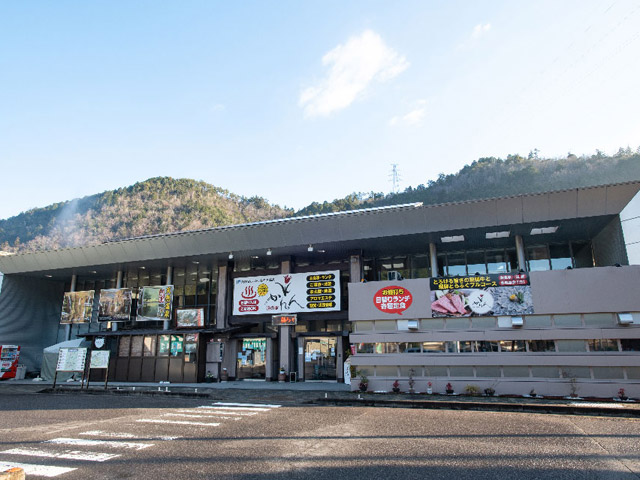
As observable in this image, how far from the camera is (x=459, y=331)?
1814 centimetres

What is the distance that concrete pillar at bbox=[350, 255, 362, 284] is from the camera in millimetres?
23828

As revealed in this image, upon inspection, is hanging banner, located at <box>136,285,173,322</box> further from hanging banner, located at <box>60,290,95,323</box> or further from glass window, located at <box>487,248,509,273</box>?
glass window, located at <box>487,248,509,273</box>

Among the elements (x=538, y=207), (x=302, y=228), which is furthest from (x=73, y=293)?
(x=538, y=207)

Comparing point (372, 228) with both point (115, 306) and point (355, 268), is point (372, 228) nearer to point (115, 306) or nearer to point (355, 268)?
point (355, 268)

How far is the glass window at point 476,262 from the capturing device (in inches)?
912

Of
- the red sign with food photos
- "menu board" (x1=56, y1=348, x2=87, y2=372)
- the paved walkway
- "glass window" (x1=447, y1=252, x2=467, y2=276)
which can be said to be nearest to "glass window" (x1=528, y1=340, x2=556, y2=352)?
the paved walkway

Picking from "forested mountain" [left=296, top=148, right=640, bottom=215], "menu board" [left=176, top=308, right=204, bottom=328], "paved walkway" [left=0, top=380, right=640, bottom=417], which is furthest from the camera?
"forested mountain" [left=296, top=148, right=640, bottom=215]

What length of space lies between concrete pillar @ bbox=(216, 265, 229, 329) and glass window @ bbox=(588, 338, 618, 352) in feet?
63.9

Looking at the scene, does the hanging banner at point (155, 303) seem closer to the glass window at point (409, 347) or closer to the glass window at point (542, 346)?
the glass window at point (409, 347)

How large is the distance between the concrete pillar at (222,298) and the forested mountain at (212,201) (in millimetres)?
36289

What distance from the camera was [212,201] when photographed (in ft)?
277

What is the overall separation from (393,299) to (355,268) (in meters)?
4.98

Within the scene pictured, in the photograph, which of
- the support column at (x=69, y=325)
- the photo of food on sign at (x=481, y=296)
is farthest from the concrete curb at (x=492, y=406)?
the support column at (x=69, y=325)

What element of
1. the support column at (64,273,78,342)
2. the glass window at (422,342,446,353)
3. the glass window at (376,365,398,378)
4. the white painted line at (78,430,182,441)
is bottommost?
the white painted line at (78,430,182,441)
